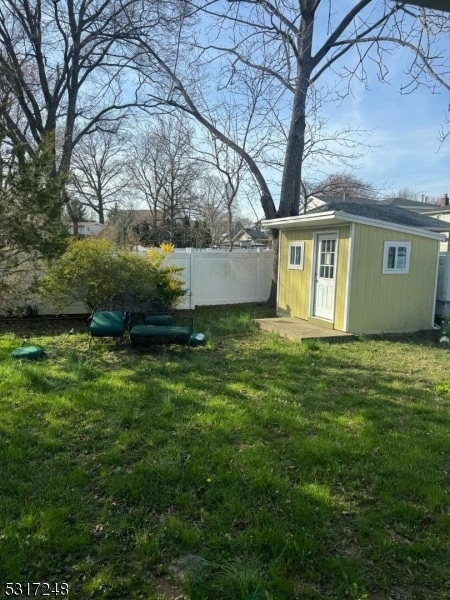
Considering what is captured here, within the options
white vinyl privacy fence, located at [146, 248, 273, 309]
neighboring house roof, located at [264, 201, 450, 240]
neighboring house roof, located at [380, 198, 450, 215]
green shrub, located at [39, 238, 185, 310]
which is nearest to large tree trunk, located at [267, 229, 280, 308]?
white vinyl privacy fence, located at [146, 248, 273, 309]

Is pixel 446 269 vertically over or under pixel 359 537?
over

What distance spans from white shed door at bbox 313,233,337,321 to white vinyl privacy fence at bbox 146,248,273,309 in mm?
3586

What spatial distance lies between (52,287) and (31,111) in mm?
8532

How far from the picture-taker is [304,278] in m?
10.3

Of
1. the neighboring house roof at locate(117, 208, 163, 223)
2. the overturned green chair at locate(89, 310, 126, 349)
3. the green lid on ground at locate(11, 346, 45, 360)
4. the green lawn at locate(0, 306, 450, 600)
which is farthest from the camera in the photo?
the neighboring house roof at locate(117, 208, 163, 223)

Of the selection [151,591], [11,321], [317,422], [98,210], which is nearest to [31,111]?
[11,321]

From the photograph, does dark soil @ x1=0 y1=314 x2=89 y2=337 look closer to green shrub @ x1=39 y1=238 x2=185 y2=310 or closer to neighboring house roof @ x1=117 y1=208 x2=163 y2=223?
green shrub @ x1=39 y1=238 x2=185 y2=310

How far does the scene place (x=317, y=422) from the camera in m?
4.15

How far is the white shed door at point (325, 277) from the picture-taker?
9297 millimetres

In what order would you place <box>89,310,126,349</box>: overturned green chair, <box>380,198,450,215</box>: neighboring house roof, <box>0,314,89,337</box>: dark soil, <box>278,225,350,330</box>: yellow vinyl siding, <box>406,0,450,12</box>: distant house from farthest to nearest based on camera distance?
1. <box>380,198,450,215</box>: neighboring house roof
2. <box>278,225,350,330</box>: yellow vinyl siding
3. <box>0,314,89,337</box>: dark soil
4. <box>89,310,126,349</box>: overturned green chair
5. <box>406,0,450,12</box>: distant house

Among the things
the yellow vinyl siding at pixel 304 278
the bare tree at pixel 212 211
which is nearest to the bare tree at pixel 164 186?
the bare tree at pixel 212 211

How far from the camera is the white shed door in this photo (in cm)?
930

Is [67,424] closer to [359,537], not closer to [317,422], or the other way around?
[317,422]

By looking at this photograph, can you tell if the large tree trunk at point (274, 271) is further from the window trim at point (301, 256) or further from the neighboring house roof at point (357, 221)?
the window trim at point (301, 256)
